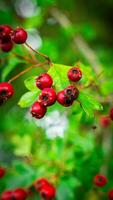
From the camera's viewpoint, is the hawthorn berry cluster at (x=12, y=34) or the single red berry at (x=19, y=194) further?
the single red berry at (x=19, y=194)

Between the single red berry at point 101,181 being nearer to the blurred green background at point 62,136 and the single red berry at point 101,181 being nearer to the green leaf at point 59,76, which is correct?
the blurred green background at point 62,136

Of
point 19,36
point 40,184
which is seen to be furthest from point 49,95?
point 40,184

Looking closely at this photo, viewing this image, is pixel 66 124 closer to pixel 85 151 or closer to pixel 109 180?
pixel 85 151

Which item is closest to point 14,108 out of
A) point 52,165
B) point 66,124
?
point 66,124

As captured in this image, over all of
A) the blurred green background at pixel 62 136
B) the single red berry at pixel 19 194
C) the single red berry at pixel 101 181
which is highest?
the blurred green background at pixel 62 136

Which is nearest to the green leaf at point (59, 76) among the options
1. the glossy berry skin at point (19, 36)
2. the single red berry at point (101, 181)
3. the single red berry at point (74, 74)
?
the single red berry at point (74, 74)

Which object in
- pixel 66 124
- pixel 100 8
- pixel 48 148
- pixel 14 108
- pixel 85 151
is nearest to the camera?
pixel 85 151

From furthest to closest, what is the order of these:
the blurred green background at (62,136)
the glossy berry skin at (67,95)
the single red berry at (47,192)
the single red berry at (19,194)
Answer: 1. the blurred green background at (62,136)
2. the single red berry at (19,194)
3. the single red berry at (47,192)
4. the glossy berry skin at (67,95)

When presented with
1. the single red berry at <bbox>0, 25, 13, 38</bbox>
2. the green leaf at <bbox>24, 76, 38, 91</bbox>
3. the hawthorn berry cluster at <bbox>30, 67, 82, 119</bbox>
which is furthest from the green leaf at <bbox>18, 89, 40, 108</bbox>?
the single red berry at <bbox>0, 25, 13, 38</bbox>
